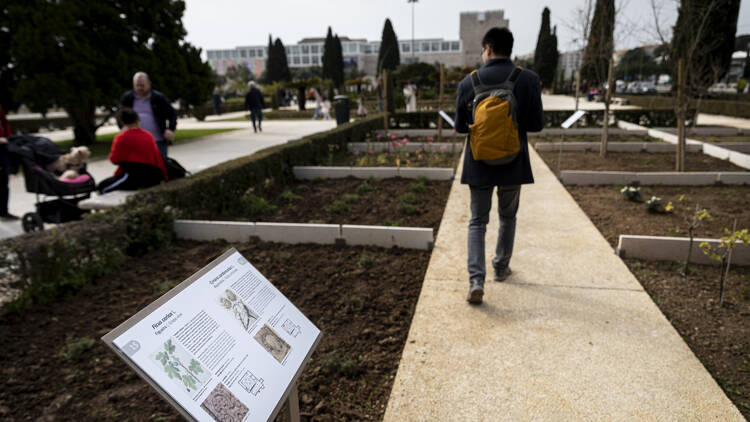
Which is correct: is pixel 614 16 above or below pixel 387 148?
above

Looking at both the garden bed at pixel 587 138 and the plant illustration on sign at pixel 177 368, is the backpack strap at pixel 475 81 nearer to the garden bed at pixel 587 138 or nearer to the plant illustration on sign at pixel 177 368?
the plant illustration on sign at pixel 177 368

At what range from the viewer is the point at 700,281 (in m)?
3.73

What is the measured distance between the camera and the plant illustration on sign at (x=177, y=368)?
3.95 ft

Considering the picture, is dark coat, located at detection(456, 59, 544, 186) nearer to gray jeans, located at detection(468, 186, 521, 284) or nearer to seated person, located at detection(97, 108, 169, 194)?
gray jeans, located at detection(468, 186, 521, 284)

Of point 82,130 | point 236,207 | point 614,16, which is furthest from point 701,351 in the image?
point 82,130

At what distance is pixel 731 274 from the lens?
3.82 meters

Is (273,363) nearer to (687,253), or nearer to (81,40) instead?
(687,253)

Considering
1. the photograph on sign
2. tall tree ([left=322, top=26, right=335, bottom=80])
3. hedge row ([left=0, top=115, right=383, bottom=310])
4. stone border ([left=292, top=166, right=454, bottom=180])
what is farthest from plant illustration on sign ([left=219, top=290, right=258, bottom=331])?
tall tree ([left=322, top=26, right=335, bottom=80])

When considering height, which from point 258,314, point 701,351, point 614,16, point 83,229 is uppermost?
point 614,16

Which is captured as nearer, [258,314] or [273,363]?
[273,363]

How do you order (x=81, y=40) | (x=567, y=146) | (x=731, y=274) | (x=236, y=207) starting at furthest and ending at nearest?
(x=81, y=40), (x=567, y=146), (x=236, y=207), (x=731, y=274)

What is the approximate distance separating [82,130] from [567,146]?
15703 millimetres

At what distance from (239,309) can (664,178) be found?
7535mm

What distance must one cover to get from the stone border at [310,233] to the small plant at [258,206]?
1.09 m
